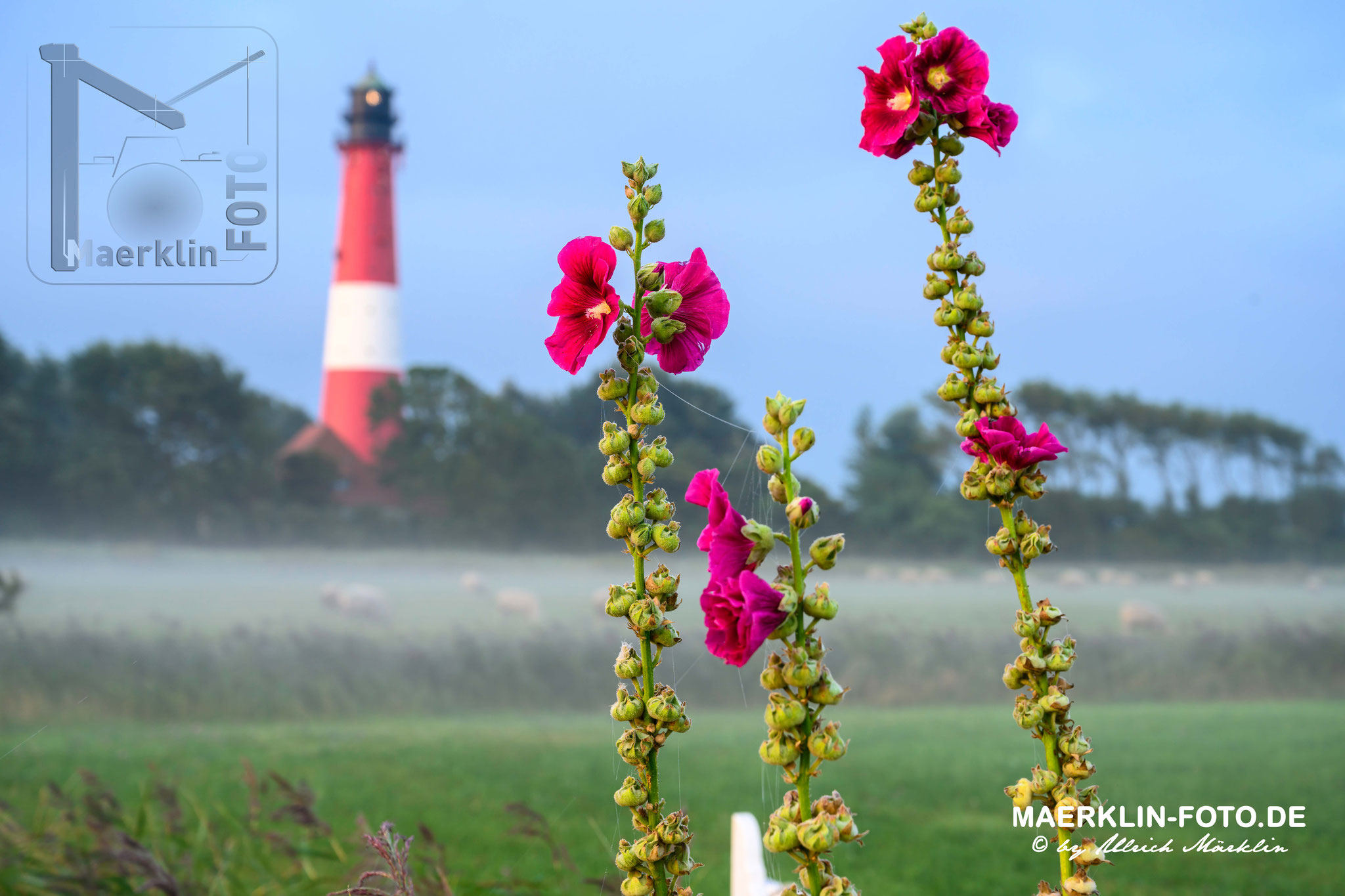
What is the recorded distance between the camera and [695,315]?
2.24ft

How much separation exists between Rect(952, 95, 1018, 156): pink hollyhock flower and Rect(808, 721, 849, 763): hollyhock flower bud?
17.8 inches

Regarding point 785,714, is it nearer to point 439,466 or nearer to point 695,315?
point 695,315

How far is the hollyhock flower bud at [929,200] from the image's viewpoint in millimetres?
707

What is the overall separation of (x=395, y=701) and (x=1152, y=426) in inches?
242

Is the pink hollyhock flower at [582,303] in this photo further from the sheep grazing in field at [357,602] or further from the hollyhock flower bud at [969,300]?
the sheep grazing in field at [357,602]

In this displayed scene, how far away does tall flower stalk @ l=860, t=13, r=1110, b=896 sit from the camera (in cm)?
65

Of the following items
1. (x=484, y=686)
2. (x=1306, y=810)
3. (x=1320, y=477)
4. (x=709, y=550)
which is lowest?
(x=1306, y=810)

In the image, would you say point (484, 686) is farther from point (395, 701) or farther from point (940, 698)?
point (940, 698)

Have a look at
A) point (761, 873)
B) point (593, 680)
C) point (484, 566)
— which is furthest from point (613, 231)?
point (484, 566)

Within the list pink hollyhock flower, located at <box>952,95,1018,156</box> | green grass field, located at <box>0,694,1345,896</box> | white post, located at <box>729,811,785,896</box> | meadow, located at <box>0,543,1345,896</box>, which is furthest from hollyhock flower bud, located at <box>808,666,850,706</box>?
meadow, located at <box>0,543,1345,896</box>

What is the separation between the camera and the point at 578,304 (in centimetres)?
68

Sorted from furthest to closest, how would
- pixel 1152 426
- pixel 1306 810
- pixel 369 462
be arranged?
pixel 369 462 < pixel 1152 426 < pixel 1306 810

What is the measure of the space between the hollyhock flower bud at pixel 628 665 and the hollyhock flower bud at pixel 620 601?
0.02 m

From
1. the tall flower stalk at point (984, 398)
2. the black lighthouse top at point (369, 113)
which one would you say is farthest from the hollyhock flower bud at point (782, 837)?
the black lighthouse top at point (369, 113)
